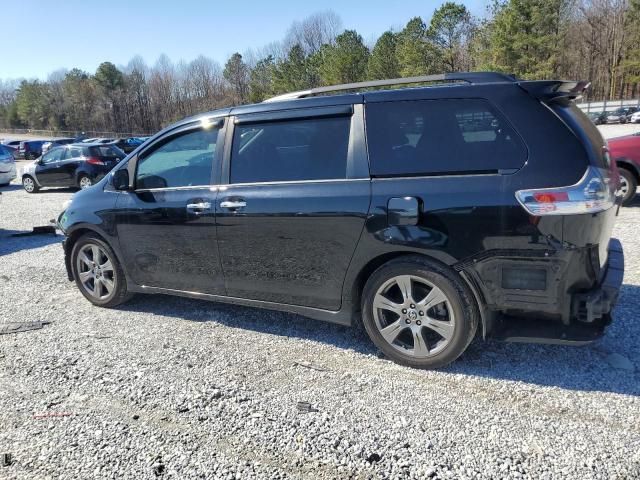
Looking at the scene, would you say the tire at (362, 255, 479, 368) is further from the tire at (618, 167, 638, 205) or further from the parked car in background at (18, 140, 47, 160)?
the parked car in background at (18, 140, 47, 160)

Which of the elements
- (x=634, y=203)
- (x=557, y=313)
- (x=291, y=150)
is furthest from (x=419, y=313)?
(x=634, y=203)

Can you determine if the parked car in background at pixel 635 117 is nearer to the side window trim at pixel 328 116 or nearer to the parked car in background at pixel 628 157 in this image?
the parked car in background at pixel 628 157

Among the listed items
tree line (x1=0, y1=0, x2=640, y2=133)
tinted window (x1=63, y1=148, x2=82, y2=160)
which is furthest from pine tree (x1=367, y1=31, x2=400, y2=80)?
tinted window (x1=63, y1=148, x2=82, y2=160)

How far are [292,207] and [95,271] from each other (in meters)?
2.50

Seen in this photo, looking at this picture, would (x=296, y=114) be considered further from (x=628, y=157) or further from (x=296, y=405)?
(x=628, y=157)

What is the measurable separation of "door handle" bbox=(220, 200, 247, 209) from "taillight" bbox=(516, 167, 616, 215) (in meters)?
2.01

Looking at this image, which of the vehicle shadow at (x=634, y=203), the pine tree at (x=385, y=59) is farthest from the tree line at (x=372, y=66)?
the vehicle shadow at (x=634, y=203)

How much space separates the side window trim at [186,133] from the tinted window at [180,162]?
2 centimetres

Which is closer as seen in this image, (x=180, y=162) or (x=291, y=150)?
(x=291, y=150)

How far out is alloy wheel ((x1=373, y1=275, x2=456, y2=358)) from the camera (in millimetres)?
3301

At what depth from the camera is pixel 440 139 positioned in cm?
325

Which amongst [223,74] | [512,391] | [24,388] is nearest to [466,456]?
[512,391]

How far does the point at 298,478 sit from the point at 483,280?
5.29 feet

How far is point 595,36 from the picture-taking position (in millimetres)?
65812
